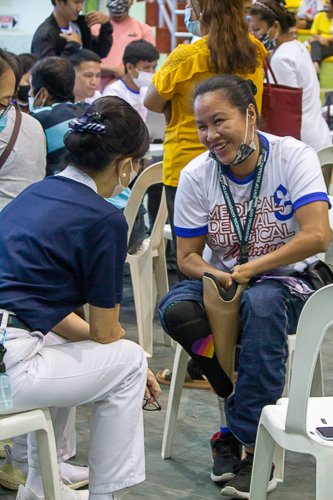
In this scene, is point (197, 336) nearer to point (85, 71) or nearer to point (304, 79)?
point (304, 79)

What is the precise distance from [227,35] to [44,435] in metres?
1.60

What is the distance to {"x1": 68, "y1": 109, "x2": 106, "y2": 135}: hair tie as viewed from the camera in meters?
1.57

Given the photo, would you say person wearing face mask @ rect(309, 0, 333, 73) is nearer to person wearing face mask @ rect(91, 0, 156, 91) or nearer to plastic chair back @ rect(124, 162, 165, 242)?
person wearing face mask @ rect(91, 0, 156, 91)

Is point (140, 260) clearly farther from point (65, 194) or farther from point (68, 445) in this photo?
point (65, 194)

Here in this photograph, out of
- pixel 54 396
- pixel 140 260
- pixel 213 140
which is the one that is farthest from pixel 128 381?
pixel 140 260

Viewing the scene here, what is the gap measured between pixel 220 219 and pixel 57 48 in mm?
2691

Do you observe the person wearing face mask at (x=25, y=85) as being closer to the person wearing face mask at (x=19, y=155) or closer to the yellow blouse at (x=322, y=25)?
the person wearing face mask at (x=19, y=155)

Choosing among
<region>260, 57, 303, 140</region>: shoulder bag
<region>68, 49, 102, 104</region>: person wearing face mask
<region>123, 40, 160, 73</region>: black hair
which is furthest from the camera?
<region>123, 40, 160, 73</region>: black hair

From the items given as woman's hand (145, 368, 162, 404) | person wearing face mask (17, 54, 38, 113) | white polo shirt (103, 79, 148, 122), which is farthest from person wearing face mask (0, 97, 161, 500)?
white polo shirt (103, 79, 148, 122)

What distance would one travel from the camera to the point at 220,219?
2.04 meters

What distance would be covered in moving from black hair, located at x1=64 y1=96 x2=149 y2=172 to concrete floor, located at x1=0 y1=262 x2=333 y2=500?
892 millimetres

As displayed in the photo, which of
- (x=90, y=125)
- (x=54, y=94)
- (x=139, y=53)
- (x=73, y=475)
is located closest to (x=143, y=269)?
(x=54, y=94)

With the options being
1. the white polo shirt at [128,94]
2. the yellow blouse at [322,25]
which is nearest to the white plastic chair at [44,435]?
the white polo shirt at [128,94]

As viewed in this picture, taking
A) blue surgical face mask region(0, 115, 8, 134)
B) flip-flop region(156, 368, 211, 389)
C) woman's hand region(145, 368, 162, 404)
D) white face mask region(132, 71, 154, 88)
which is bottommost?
flip-flop region(156, 368, 211, 389)
